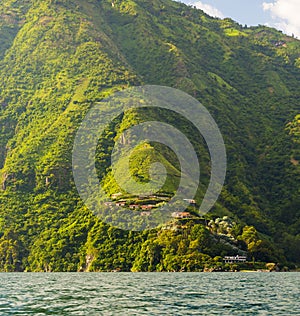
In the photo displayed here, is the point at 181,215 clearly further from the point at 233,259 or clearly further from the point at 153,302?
the point at 153,302

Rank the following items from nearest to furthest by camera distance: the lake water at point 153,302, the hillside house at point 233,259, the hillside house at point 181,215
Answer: the lake water at point 153,302
the hillside house at point 233,259
the hillside house at point 181,215

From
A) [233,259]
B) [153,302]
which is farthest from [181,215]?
[153,302]

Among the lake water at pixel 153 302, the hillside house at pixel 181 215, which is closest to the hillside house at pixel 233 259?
the hillside house at pixel 181 215

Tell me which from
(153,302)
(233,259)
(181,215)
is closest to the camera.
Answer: (153,302)

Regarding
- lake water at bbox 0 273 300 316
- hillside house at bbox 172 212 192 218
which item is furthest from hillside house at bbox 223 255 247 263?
lake water at bbox 0 273 300 316

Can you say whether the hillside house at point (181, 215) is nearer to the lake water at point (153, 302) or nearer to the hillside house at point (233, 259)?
the hillside house at point (233, 259)

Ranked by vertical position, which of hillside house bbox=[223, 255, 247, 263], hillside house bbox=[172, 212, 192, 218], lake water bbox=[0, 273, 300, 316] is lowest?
lake water bbox=[0, 273, 300, 316]

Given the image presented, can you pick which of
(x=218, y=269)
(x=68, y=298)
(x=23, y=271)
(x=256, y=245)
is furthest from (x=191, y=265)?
(x=68, y=298)

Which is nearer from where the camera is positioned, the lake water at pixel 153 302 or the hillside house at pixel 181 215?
the lake water at pixel 153 302

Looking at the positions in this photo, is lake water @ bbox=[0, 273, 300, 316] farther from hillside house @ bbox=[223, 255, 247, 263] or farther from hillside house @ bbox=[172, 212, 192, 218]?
hillside house @ bbox=[172, 212, 192, 218]

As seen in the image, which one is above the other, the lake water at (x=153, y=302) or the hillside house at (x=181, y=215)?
the hillside house at (x=181, y=215)

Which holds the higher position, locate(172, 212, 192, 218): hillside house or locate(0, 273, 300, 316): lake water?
locate(172, 212, 192, 218): hillside house

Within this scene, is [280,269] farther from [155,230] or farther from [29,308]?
[29,308]
